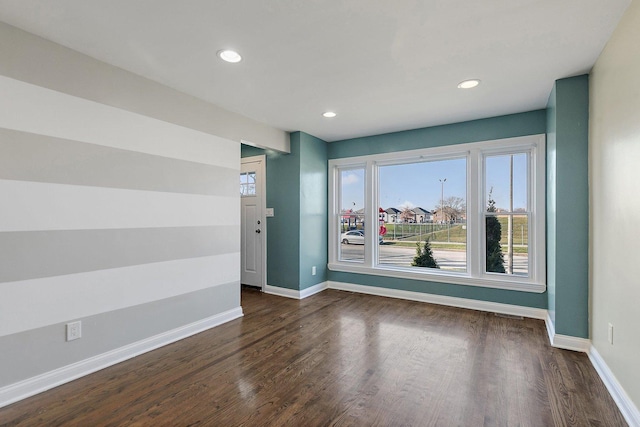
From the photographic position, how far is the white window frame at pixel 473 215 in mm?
3541

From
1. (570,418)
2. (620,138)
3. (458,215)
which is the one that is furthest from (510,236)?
(570,418)

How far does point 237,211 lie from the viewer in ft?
11.9

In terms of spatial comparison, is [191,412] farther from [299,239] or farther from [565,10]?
[565,10]

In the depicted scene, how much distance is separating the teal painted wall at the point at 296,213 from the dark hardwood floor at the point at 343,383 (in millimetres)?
1301

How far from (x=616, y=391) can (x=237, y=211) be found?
355 cm

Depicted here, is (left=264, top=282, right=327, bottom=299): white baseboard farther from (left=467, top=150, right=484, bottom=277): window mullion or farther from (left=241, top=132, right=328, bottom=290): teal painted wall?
(left=467, top=150, right=484, bottom=277): window mullion

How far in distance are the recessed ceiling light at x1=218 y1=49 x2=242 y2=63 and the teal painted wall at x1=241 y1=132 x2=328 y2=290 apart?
82.2 inches

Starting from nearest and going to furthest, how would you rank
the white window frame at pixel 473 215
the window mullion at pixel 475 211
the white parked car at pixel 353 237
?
the white window frame at pixel 473 215 < the window mullion at pixel 475 211 < the white parked car at pixel 353 237

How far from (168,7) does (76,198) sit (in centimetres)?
152

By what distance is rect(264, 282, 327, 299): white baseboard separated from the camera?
445 cm

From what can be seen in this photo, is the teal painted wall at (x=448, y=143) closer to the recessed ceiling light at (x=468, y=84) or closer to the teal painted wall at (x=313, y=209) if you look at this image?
the teal painted wall at (x=313, y=209)

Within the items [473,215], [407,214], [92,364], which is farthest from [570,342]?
[92,364]

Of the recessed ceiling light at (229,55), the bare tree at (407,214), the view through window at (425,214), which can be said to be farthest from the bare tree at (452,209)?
the recessed ceiling light at (229,55)

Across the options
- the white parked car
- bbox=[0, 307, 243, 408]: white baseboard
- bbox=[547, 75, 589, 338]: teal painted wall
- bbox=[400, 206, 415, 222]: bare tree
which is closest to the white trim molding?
bbox=[547, 75, 589, 338]: teal painted wall
